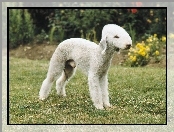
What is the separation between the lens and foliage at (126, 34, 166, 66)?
10.9 metres

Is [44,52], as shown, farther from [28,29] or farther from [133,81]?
[133,81]

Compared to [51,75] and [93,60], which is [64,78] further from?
[93,60]

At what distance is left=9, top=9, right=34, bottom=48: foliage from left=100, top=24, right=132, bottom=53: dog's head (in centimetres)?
446

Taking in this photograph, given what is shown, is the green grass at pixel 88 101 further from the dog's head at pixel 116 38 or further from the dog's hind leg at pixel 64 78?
the dog's head at pixel 116 38

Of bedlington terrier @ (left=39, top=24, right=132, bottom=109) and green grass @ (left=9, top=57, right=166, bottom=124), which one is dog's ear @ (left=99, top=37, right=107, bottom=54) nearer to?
bedlington terrier @ (left=39, top=24, right=132, bottom=109)

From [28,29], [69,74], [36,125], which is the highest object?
[28,29]

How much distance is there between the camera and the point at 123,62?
10.9m

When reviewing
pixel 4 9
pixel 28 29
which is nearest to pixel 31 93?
pixel 28 29

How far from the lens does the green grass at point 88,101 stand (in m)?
6.98

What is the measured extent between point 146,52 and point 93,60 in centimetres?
395

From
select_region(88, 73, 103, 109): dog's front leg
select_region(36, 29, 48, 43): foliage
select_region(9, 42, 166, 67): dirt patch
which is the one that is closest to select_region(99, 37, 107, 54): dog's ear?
select_region(88, 73, 103, 109): dog's front leg

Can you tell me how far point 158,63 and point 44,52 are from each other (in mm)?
2643

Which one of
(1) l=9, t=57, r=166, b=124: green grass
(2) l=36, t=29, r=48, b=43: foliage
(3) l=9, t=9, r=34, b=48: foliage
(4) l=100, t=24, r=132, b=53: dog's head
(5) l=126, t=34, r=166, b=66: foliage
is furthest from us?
(2) l=36, t=29, r=48, b=43: foliage

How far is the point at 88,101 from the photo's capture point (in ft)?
25.5
